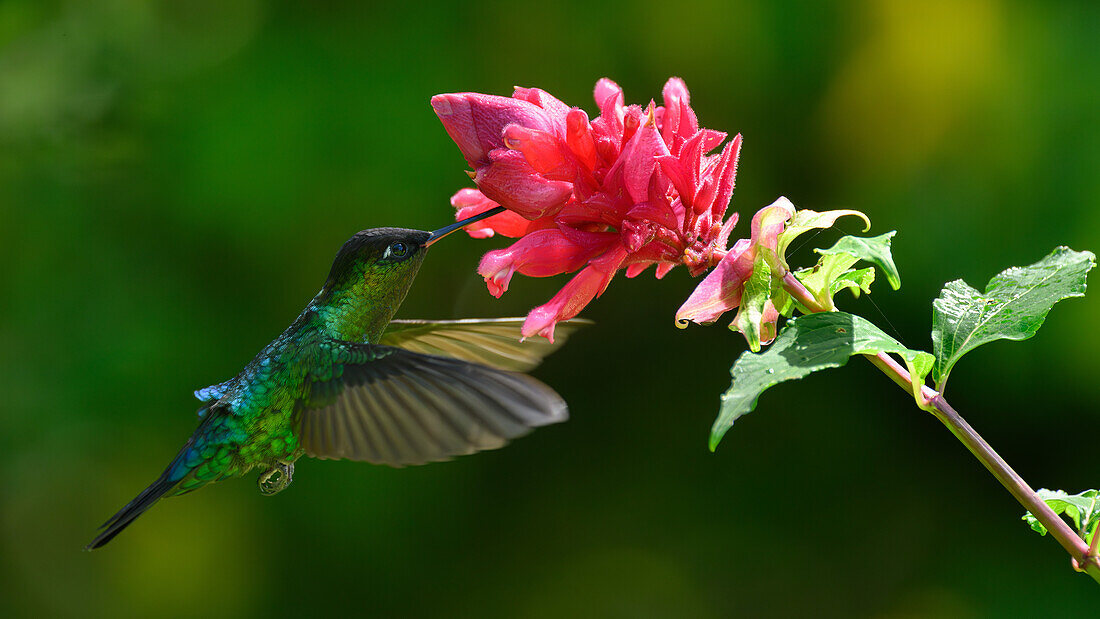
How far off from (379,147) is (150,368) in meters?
1.09

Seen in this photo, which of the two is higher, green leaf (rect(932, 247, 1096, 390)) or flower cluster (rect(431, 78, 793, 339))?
flower cluster (rect(431, 78, 793, 339))

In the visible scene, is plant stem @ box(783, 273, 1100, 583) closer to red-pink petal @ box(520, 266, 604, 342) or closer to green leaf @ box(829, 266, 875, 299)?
green leaf @ box(829, 266, 875, 299)

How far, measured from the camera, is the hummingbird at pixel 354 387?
1.14m

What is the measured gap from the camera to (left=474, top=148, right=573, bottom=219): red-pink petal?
103cm

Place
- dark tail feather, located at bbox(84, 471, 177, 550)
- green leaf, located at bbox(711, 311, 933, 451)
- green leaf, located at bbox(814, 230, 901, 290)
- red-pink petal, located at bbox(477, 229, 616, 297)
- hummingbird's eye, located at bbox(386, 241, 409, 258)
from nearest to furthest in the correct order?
green leaf, located at bbox(711, 311, 933, 451), green leaf, located at bbox(814, 230, 901, 290), red-pink petal, located at bbox(477, 229, 616, 297), dark tail feather, located at bbox(84, 471, 177, 550), hummingbird's eye, located at bbox(386, 241, 409, 258)

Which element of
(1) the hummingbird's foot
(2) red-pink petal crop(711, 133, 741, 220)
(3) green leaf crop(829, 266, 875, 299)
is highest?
(2) red-pink petal crop(711, 133, 741, 220)

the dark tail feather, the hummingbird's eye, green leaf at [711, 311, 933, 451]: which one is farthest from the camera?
the hummingbird's eye

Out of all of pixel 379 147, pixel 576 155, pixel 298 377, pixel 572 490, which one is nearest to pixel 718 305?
pixel 576 155

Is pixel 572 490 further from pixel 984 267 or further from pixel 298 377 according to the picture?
pixel 298 377

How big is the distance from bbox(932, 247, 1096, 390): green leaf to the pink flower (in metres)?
0.24

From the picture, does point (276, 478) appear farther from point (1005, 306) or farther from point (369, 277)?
point (1005, 306)

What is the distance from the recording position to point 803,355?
0.87 meters

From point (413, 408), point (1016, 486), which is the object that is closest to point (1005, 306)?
point (1016, 486)

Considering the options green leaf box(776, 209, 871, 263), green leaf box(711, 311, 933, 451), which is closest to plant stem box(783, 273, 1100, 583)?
green leaf box(711, 311, 933, 451)
